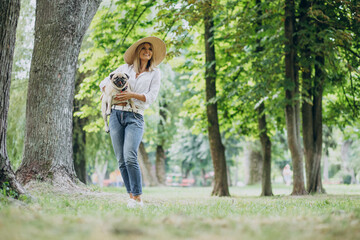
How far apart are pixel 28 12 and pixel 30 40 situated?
103 centimetres

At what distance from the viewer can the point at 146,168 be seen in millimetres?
24406

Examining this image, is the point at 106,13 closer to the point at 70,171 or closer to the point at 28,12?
the point at 28,12

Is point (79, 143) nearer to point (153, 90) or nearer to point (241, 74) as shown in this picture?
point (241, 74)

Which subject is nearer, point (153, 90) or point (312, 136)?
point (153, 90)

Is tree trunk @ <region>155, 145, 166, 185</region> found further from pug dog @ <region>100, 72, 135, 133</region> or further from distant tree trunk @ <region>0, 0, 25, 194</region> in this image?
distant tree trunk @ <region>0, 0, 25, 194</region>

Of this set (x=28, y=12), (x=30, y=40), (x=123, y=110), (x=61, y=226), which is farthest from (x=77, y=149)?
(x=61, y=226)

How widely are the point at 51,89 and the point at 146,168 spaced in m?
17.5

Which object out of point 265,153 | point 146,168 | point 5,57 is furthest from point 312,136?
point 146,168

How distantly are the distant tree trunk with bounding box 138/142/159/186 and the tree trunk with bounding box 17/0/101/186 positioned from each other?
15.3 m

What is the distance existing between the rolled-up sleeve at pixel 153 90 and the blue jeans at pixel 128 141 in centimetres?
27

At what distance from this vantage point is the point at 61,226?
267 cm

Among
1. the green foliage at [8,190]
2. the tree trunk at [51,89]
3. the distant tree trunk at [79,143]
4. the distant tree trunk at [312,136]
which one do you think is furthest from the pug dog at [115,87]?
the distant tree trunk at [79,143]

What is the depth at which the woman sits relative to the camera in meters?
5.39

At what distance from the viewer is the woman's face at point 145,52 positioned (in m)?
5.91
